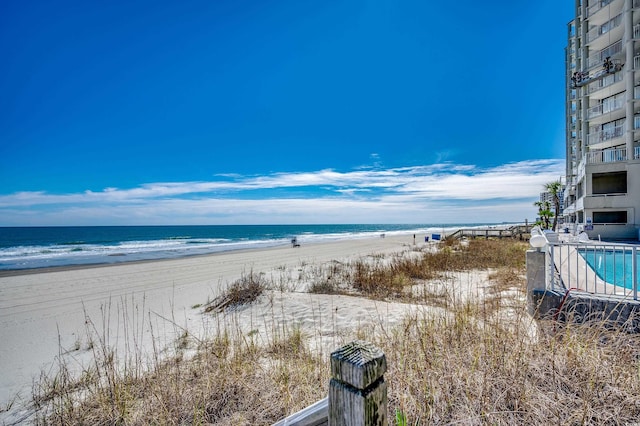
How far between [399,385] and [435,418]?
15.5 inches

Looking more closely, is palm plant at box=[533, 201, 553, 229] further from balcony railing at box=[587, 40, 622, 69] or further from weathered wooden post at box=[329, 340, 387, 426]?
weathered wooden post at box=[329, 340, 387, 426]

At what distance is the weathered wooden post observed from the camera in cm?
117

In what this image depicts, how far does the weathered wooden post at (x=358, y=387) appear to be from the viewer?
3.85ft

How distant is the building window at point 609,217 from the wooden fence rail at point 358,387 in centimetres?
3074

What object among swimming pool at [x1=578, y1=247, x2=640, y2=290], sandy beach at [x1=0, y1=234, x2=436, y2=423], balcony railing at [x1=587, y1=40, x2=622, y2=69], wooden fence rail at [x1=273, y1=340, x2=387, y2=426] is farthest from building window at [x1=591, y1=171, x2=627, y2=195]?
wooden fence rail at [x1=273, y1=340, x2=387, y2=426]

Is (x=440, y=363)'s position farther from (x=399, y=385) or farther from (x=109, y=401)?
(x=109, y=401)

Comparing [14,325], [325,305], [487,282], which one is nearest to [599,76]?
[487,282]

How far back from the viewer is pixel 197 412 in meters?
2.78

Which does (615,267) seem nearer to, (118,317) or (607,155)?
(118,317)

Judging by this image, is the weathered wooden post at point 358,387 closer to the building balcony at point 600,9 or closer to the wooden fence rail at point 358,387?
the wooden fence rail at point 358,387

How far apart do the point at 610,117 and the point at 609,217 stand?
10.1m

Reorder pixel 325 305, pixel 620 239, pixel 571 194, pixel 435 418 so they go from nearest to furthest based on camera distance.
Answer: pixel 435 418
pixel 325 305
pixel 620 239
pixel 571 194

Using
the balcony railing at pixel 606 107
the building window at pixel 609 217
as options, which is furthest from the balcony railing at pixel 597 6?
the building window at pixel 609 217

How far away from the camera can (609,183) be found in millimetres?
24828
